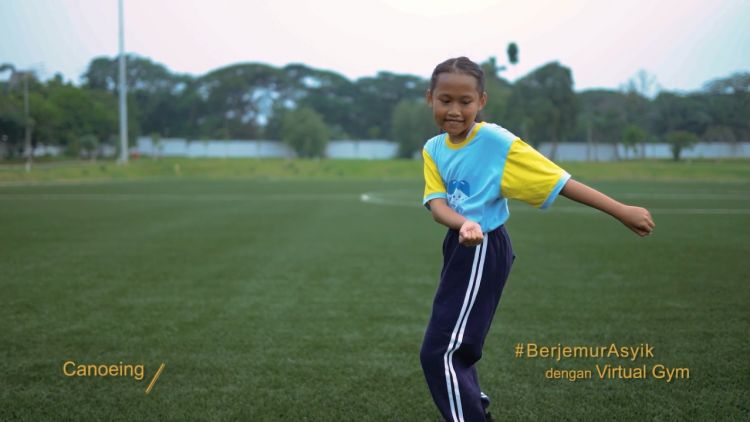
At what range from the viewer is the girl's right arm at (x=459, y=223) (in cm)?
218

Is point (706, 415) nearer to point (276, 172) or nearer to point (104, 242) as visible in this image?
point (104, 242)

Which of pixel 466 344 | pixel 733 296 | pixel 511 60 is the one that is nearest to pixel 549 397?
pixel 466 344

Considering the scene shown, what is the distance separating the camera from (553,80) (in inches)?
1907

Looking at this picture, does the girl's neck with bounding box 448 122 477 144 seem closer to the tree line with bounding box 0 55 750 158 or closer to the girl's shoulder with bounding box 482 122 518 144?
the girl's shoulder with bounding box 482 122 518 144

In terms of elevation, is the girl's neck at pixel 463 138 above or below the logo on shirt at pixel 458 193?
above

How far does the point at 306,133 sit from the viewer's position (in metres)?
67.2

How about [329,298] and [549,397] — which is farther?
[329,298]

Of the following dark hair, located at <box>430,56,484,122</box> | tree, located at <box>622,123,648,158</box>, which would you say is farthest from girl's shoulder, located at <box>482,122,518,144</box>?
tree, located at <box>622,123,648,158</box>

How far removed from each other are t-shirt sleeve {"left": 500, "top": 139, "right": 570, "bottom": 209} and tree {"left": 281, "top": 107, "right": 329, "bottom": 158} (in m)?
65.7

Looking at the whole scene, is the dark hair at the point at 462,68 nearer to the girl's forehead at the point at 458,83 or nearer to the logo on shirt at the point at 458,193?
the girl's forehead at the point at 458,83

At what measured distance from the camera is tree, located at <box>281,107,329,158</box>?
67.3 metres

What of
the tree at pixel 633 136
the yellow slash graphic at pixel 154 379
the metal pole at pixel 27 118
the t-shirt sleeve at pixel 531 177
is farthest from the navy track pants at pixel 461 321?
the tree at pixel 633 136

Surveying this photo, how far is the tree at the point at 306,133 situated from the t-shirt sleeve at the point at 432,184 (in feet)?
215

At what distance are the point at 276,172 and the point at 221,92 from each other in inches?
1404
